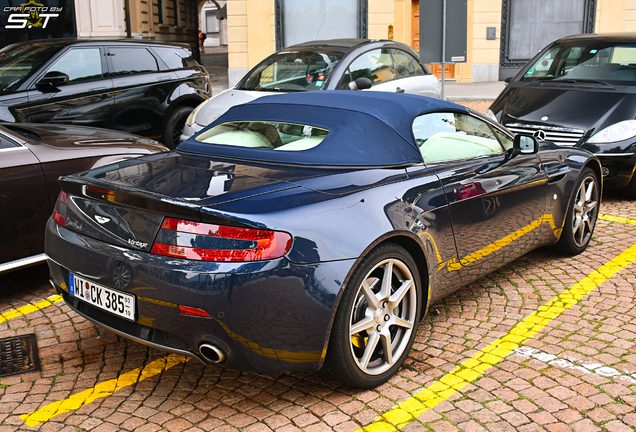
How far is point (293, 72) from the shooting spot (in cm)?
884

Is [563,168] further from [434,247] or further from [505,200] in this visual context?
[434,247]

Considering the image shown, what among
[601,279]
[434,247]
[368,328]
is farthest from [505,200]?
[368,328]

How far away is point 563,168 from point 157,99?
5780 millimetres

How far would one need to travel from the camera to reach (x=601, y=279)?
4867mm

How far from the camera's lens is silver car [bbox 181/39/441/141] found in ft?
27.2

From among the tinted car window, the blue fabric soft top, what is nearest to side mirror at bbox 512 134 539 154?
the blue fabric soft top

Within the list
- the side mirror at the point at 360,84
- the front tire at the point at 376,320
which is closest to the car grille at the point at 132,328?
the front tire at the point at 376,320

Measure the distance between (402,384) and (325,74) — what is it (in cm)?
569

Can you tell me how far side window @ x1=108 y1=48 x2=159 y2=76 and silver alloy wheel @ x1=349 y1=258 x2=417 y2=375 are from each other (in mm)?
6453

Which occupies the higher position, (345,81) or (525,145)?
(345,81)

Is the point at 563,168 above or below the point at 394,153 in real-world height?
below

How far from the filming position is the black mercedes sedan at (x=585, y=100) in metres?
6.86

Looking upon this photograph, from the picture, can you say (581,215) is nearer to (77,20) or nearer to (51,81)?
(51,81)

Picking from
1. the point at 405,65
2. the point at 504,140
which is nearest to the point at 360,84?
the point at 405,65
